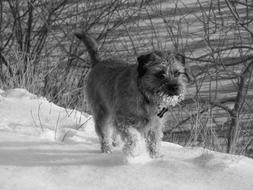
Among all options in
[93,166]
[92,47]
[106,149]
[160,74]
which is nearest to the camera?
[93,166]

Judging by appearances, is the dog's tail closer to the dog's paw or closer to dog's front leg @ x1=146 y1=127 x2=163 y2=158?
the dog's paw

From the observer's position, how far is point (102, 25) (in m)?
9.78

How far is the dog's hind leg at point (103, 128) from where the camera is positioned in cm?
514

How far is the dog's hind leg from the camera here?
514 cm

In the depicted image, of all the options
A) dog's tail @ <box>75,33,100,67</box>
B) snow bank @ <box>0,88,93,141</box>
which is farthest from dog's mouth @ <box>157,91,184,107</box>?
dog's tail @ <box>75,33,100,67</box>

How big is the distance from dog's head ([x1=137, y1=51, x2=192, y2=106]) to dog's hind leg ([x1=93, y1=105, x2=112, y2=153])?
2.53ft

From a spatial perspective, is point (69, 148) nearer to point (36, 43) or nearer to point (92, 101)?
point (92, 101)

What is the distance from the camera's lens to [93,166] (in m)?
4.34

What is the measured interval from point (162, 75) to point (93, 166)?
897 mm

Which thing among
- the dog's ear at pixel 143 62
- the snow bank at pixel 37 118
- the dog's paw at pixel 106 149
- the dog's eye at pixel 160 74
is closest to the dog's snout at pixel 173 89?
the dog's eye at pixel 160 74

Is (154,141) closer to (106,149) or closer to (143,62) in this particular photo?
(106,149)

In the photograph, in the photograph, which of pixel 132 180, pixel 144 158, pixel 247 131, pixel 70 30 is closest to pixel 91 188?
pixel 132 180

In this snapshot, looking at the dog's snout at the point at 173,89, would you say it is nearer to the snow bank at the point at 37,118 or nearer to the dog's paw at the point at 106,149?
the dog's paw at the point at 106,149

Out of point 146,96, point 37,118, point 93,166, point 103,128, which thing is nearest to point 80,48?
point 37,118
